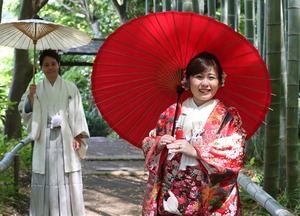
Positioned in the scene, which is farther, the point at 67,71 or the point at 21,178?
the point at 67,71

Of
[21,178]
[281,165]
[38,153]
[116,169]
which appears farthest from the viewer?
[116,169]

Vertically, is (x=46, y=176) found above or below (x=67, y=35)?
below

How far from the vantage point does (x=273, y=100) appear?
4.25 meters

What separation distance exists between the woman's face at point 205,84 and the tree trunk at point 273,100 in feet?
5.56

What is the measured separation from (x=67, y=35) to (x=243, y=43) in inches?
96.1

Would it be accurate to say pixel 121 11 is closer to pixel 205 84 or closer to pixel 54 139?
pixel 54 139

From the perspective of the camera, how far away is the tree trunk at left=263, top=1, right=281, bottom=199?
13.3 ft

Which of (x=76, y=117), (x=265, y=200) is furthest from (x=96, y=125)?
(x=265, y=200)

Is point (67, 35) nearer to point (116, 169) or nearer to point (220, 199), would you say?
point (220, 199)

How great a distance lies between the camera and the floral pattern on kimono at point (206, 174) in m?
2.42

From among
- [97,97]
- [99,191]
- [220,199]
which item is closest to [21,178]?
[99,191]

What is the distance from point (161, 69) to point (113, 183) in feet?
17.2

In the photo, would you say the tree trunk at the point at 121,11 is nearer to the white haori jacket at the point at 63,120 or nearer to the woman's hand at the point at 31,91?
the white haori jacket at the point at 63,120

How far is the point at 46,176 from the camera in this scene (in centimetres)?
456
